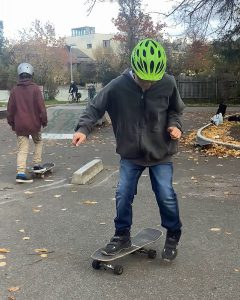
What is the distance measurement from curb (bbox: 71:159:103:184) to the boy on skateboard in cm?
343

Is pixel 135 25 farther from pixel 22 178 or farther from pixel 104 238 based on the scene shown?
pixel 104 238

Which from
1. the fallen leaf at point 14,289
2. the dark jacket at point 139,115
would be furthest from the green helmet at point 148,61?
the fallen leaf at point 14,289

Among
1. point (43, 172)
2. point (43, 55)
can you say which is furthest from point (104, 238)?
point (43, 55)

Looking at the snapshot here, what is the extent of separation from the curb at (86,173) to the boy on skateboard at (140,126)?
11.2 feet

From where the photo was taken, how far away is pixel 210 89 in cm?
3284

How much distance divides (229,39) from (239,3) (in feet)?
11.6

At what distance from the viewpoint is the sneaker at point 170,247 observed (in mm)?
4105

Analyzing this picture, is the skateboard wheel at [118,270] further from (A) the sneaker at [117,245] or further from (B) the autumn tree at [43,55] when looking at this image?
(B) the autumn tree at [43,55]

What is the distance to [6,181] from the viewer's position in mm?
7797

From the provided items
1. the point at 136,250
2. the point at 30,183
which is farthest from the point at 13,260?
the point at 30,183

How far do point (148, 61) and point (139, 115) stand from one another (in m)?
0.47

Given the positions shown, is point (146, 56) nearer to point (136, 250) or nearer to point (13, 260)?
point (136, 250)

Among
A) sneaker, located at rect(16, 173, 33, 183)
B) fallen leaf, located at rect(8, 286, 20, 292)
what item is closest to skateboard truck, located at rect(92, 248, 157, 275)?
fallen leaf, located at rect(8, 286, 20, 292)

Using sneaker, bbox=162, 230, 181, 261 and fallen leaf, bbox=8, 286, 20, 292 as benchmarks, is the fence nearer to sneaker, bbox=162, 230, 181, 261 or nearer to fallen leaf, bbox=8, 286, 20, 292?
sneaker, bbox=162, 230, 181, 261
